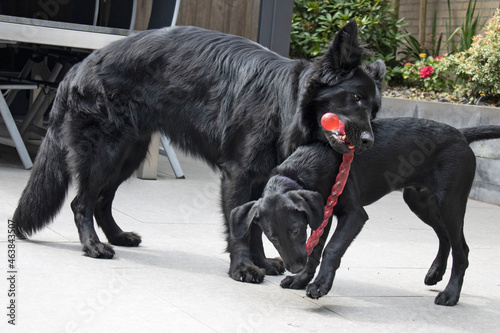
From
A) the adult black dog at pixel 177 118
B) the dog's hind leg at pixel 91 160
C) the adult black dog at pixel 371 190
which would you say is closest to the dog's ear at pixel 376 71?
the adult black dog at pixel 177 118

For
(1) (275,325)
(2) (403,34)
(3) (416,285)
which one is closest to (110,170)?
(1) (275,325)

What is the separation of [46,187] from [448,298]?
2.41 meters

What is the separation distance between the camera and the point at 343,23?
32.9 feet

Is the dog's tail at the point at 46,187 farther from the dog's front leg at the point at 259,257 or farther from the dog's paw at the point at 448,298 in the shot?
the dog's paw at the point at 448,298

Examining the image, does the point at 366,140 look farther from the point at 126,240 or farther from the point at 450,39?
the point at 450,39

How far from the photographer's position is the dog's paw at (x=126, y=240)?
4305 mm

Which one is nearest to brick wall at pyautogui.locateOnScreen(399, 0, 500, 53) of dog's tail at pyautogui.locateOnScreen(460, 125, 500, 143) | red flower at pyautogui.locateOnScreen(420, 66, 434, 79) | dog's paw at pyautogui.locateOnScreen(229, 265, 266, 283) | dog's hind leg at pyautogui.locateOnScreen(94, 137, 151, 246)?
red flower at pyautogui.locateOnScreen(420, 66, 434, 79)

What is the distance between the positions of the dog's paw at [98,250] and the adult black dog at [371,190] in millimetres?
949

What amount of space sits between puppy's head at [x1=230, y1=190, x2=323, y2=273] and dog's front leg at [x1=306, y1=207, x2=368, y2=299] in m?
0.11

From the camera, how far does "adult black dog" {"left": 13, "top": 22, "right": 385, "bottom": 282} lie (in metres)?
3.69

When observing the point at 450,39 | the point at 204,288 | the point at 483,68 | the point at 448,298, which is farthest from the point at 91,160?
the point at 450,39

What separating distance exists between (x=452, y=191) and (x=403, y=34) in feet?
26.1

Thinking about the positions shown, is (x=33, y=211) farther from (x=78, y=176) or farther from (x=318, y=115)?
(x=318, y=115)

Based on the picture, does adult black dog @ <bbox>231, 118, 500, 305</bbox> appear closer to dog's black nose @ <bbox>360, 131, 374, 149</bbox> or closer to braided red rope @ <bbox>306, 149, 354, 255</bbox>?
braided red rope @ <bbox>306, 149, 354, 255</bbox>
